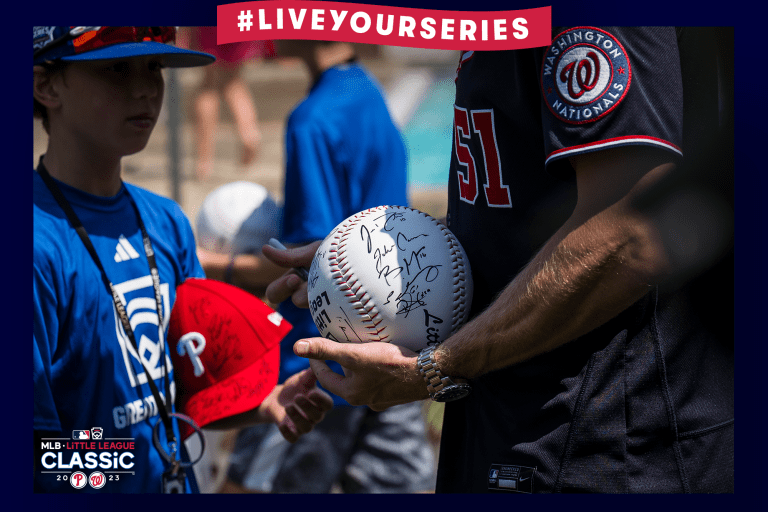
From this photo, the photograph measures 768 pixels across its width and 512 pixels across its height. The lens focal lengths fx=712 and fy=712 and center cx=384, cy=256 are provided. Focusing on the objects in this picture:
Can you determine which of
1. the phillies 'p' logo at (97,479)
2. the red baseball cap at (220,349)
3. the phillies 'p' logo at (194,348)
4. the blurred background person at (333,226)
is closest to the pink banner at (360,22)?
the blurred background person at (333,226)

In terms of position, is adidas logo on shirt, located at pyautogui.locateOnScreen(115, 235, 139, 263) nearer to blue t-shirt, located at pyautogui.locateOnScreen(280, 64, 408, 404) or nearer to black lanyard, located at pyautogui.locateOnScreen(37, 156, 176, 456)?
black lanyard, located at pyautogui.locateOnScreen(37, 156, 176, 456)

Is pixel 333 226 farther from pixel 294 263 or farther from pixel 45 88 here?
pixel 45 88

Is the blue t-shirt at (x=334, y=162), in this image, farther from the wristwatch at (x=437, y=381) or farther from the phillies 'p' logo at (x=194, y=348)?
the wristwatch at (x=437, y=381)

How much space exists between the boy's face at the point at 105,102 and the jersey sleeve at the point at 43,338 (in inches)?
17.3

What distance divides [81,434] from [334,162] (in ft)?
4.67

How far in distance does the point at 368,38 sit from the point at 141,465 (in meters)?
1.54

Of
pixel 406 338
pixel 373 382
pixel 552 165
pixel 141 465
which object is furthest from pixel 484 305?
pixel 141 465

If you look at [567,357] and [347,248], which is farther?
[347,248]

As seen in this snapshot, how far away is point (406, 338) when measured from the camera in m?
1.81

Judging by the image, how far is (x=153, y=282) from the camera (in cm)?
225

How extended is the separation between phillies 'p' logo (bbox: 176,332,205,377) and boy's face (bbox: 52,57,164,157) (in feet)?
2.10

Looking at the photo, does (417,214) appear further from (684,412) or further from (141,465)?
(141,465)

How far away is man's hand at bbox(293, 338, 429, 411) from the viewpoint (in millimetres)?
1776
